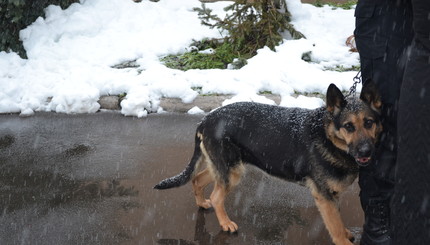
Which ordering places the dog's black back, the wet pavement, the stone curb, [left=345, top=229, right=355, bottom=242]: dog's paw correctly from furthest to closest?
the stone curb < the wet pavement < [left=345, top=229, right=355, bottom=242]: dog's paw < the dog's black back

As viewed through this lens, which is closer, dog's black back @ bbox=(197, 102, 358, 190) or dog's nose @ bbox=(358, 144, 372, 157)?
dog's nose @ bbox=(358, 144, 372, 157)

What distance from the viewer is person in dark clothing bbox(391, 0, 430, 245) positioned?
186cm

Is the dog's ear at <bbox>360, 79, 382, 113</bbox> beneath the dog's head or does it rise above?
above

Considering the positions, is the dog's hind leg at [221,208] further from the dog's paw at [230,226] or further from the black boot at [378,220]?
the black boot at [378,220]

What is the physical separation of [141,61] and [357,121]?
5.16m

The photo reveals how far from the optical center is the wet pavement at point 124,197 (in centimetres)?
377

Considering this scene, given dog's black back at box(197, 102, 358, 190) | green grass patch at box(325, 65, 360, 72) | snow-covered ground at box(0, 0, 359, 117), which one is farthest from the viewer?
green grass patch at box(325, 65, 360, 72)

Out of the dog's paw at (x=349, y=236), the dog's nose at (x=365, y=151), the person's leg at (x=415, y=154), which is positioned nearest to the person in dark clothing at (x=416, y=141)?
the person's leg at (x=415, y=154)

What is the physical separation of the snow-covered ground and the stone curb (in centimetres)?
9

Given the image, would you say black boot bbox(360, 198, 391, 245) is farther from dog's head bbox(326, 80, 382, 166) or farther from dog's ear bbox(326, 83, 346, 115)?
dog's ear bbox(326, 83, 346, 115)

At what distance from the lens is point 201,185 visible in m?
4.07

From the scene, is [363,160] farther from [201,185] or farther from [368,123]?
[201,185]

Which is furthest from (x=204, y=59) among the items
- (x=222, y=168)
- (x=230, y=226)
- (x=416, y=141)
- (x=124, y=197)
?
(x=416, y=141)

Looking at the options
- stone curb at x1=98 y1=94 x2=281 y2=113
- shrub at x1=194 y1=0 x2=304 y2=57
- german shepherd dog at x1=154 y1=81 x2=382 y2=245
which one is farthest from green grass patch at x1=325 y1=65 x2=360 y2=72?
german shepherd dog at x1=154 y1=81 x2=382 y2=245
